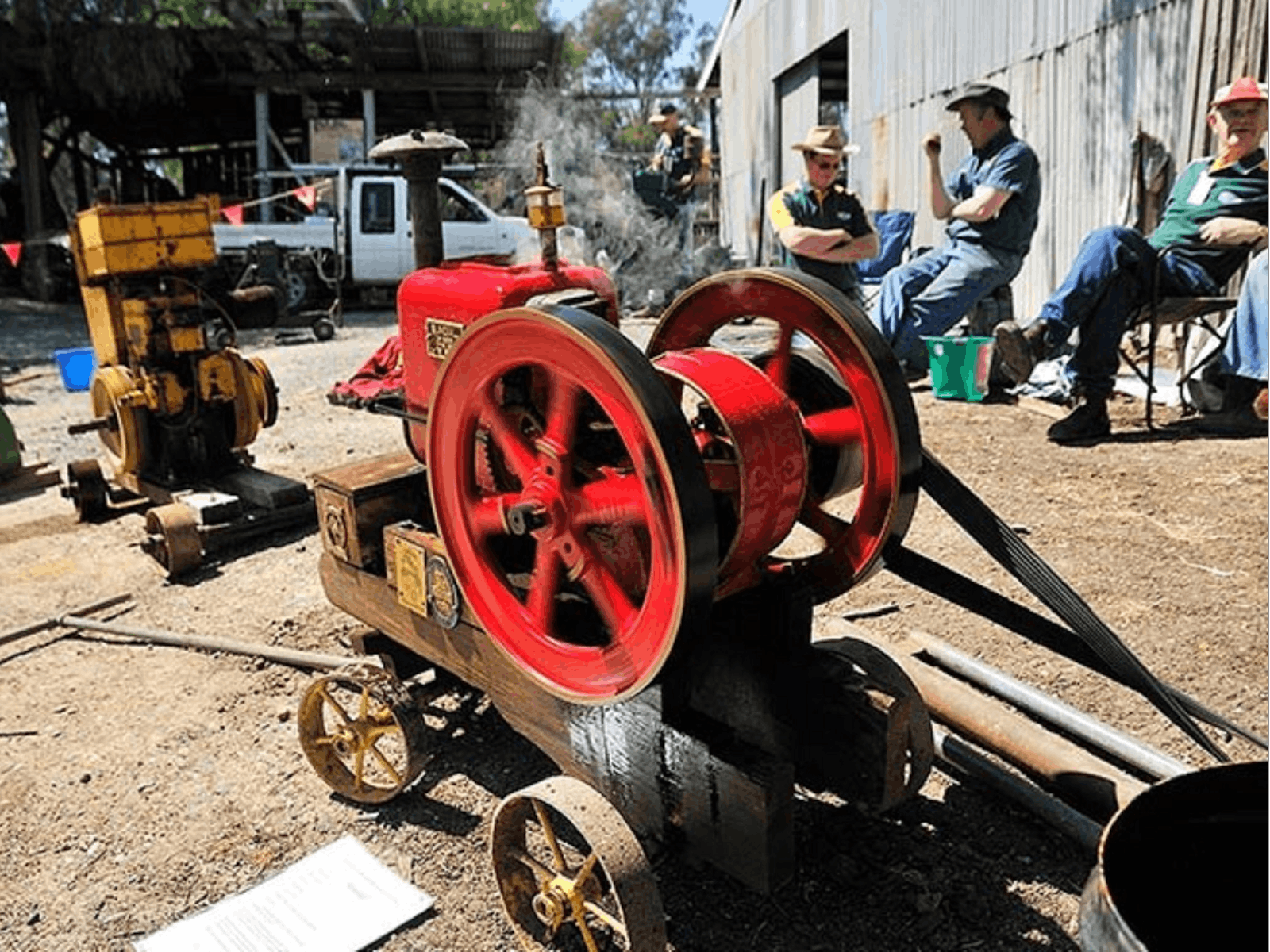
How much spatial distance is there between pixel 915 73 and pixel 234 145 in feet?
61.4

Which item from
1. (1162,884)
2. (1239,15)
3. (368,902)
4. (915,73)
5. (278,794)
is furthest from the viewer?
(915,73)

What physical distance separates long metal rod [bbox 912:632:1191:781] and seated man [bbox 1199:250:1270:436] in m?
2.69

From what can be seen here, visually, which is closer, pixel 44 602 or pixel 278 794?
pixel 278 794

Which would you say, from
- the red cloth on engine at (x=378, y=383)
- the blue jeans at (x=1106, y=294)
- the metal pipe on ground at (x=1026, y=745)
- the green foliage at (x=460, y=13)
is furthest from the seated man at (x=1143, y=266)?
the green foliage at (x=460, y=13)

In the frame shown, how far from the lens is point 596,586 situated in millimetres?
2266

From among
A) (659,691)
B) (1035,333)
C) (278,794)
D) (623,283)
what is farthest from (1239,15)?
(623,283)

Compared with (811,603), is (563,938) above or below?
below

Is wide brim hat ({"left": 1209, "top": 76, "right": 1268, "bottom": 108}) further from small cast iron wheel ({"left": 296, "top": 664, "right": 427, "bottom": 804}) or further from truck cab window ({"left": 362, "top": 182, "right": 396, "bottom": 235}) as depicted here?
truck cab window ({"left": 362, "top": 182, "right": 396, "bottom": 235})

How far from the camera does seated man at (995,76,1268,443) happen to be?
18.8ft

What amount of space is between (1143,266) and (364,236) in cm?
1155

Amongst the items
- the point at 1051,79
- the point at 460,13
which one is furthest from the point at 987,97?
the point at 460,13

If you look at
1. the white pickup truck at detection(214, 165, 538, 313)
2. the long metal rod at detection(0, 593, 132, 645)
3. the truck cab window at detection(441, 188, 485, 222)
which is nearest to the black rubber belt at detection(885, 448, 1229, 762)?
the long metal rod at detection(0, 593, 132, 645)

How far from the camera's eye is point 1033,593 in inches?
92.5

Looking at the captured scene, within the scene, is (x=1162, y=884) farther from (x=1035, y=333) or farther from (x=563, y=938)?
(x=1035, y=333)
